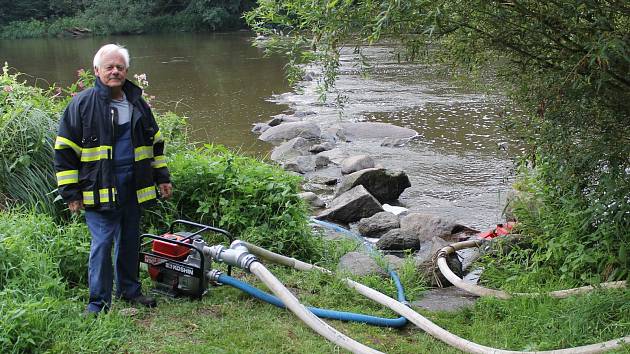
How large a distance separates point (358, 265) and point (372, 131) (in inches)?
339

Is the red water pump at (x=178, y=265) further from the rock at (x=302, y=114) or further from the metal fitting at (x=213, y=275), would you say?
the rock at (x=302, y=114)

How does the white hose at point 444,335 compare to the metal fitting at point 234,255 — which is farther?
the metal fitting at point 234,255

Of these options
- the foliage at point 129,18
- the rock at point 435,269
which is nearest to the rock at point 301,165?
the rock at point 435,269

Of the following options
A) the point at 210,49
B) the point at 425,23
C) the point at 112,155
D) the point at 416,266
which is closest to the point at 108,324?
the point at 112,155

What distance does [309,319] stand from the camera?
438 centimetres

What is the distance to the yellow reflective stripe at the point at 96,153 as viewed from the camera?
14.3ft

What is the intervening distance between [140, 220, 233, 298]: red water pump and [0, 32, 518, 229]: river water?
1517 mm

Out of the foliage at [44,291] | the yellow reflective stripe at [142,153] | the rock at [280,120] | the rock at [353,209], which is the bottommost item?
the rock at [280,120]

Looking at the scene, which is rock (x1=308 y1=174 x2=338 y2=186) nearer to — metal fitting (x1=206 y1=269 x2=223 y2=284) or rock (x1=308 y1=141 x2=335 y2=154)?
rock (x1=308 y1=141 x2=335 y2=154)

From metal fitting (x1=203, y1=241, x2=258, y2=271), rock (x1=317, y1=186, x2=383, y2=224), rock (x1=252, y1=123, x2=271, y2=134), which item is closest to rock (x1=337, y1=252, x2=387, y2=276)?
metal fitting (x1=203, y1=241, x2=258, y2=271)

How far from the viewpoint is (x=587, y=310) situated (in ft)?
14.7

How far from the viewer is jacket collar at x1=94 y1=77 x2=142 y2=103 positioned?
14.5 feet

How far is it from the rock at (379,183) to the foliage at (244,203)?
3890mm

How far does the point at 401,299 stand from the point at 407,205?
15.7 ft
